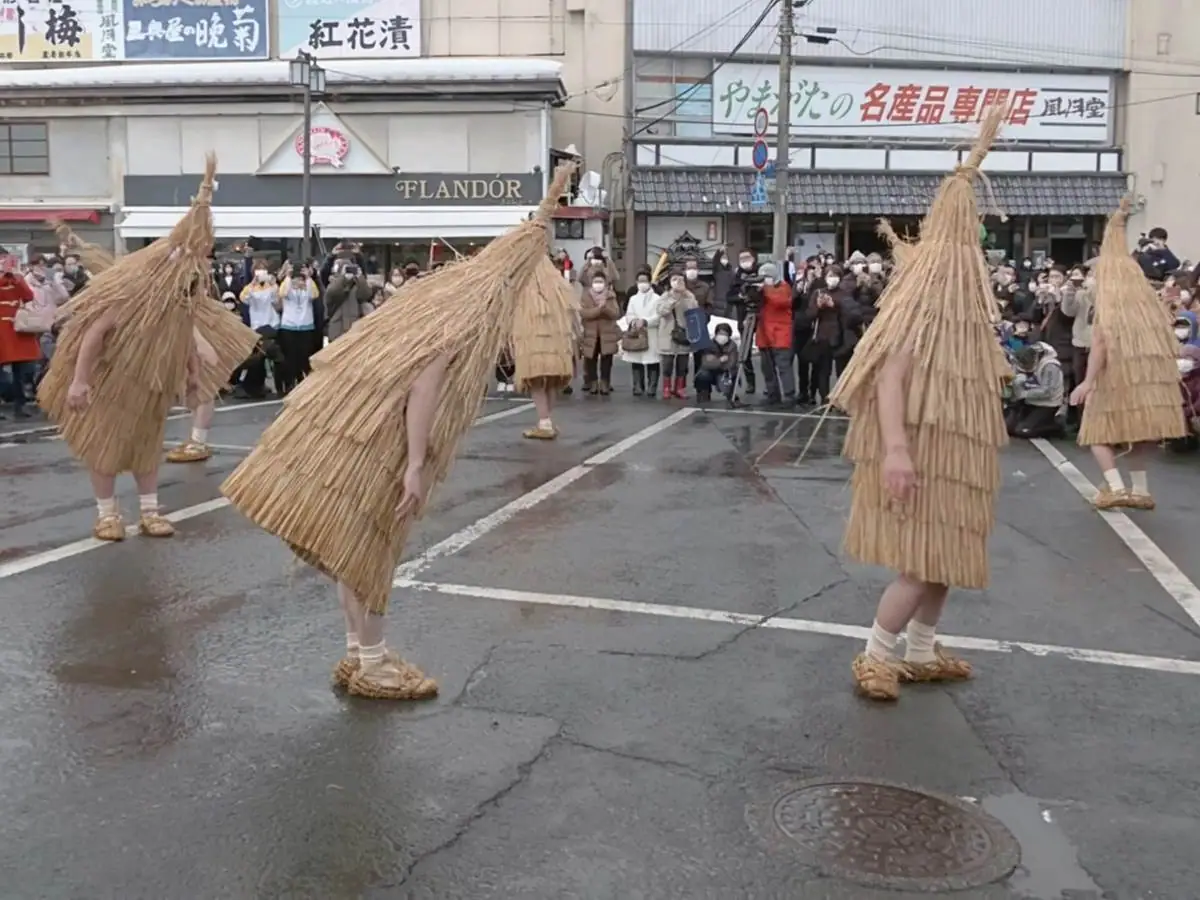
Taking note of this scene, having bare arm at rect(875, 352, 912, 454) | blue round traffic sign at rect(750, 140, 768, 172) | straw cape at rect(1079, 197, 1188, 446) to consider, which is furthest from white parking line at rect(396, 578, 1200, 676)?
blue round traffic sign at rect(750, 140, 768, 172)

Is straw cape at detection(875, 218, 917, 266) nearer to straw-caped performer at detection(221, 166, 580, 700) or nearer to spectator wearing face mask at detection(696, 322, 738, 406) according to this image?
straw-caped performer at detection(221, 166, 580, 700)

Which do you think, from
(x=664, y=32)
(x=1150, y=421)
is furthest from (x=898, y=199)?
(x=1150, y=421)

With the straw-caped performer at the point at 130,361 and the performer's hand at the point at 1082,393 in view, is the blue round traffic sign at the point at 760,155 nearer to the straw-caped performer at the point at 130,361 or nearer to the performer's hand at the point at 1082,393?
the performer's hand at the point at 1082,393

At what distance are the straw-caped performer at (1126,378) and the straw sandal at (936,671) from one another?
417cm

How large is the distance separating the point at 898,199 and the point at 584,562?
22.6 meters

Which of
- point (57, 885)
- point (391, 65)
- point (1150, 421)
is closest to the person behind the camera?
point (57, 885)

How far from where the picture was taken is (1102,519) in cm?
837

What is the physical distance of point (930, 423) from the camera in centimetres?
473

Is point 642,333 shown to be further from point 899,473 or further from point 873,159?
point 873,159

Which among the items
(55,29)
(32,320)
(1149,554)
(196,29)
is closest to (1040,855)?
(1149,554)

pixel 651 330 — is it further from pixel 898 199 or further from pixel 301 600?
pixel 898 199

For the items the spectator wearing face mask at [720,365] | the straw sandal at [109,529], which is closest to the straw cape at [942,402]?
the straw sandal at [109,529]

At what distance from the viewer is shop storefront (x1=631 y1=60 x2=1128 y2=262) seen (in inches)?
1074

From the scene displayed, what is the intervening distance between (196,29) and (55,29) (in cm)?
343
